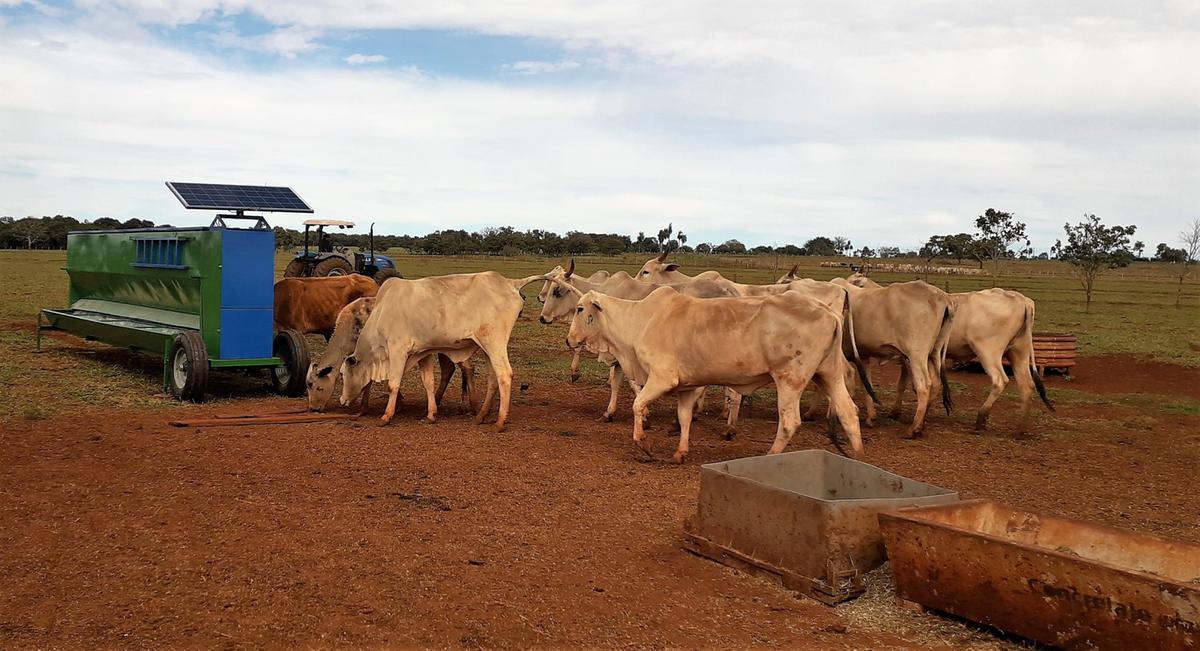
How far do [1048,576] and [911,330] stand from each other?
7858 mm

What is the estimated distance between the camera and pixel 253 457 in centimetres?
948

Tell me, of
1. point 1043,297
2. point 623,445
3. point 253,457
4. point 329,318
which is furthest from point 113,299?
point 1043,297

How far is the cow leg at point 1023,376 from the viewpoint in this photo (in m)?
12.6

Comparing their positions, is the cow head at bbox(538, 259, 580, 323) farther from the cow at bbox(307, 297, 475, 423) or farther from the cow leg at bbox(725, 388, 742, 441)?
the cow leg at bbox(725, 388, 742, 441)

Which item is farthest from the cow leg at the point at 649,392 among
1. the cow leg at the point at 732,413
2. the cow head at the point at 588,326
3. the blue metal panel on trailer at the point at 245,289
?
the blue metal panel on trailer at the point at 245,289

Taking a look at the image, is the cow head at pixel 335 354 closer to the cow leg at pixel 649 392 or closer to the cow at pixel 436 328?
the cow at pixel 436 328

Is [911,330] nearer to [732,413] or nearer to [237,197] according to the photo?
[732,413]

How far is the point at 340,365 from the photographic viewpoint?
12.6m

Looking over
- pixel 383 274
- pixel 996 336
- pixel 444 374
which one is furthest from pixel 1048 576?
pixel 383 274

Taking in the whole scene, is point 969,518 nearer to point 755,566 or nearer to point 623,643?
point 755,566

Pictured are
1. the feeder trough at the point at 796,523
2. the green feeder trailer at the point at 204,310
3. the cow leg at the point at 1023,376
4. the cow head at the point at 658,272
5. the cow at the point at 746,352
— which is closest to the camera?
the feeder trough at the point at 796,523

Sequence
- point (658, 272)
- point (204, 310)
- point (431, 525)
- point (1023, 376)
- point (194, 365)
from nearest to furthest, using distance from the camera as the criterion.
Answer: point (431, 525), point (194, 365), point (204, 310), point (1023, 376), point (658, 272)

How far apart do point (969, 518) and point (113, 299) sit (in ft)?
46.7

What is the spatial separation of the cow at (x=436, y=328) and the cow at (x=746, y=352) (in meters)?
2.09
